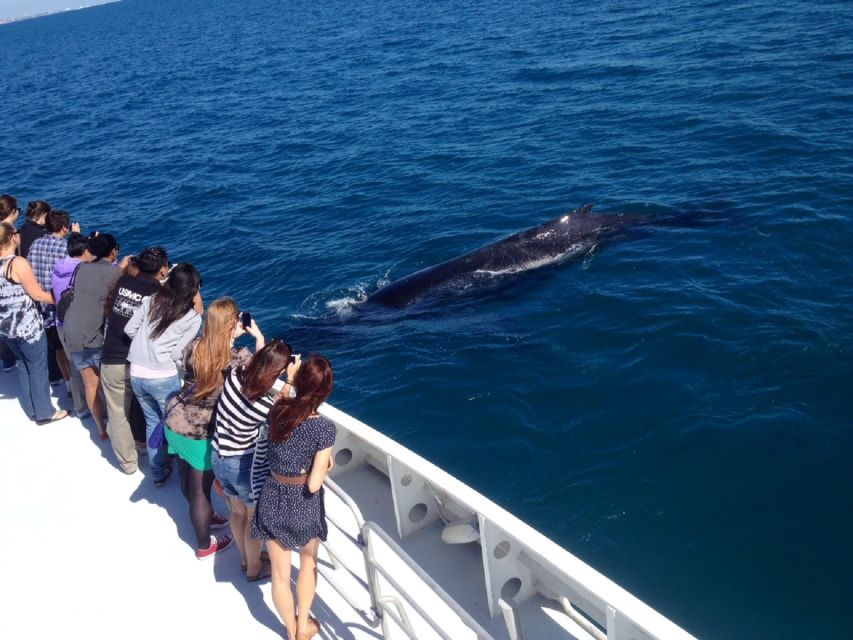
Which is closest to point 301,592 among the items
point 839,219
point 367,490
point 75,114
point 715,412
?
point 367,490

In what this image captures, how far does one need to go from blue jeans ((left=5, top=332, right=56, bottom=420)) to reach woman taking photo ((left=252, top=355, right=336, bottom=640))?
462 centimetres

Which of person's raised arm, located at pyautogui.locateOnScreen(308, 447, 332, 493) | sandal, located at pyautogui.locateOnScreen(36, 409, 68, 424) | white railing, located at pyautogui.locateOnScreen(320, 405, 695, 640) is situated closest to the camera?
white railing, located at pyautogui.locateOnScreen(320, 405, 695, 640)

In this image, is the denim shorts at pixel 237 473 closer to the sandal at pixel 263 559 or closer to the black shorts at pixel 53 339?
the sandal at pixel 263 559

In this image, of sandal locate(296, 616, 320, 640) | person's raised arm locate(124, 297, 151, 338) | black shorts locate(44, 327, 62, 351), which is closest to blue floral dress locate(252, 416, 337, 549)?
sandal locate(296, 616, 320, 640)

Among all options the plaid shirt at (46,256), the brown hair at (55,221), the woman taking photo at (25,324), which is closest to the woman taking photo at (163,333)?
the woman taking photo at (25,324)

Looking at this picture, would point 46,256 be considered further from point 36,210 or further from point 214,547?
point 214,547

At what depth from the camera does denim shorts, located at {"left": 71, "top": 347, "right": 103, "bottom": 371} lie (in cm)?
784

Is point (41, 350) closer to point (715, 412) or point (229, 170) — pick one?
point (715, 412)

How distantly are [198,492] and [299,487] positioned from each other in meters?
1.57

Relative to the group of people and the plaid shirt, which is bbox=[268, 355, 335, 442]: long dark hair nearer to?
the group of people

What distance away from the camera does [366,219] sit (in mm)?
20516

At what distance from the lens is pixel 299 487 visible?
5.10 meters

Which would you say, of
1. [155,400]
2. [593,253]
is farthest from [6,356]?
[593,253]

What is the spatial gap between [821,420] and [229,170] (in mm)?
22220
